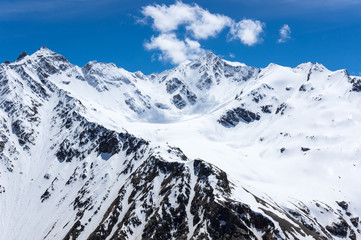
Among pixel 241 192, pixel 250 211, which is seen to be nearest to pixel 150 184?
pixel 241 192

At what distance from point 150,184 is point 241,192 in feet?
139

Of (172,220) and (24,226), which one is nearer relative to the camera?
(172,220)

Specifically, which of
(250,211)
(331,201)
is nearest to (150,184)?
(250,211)

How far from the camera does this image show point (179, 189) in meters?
128

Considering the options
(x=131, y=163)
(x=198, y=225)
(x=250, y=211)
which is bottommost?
(x=198, y=225)

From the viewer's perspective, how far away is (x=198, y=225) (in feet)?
349

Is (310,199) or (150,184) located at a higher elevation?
(310,199)

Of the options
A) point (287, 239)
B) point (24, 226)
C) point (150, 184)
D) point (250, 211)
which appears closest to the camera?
point (287, 239)

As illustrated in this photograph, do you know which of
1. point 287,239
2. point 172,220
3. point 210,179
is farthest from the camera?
point 210,179

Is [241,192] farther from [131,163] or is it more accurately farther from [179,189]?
[131,163]

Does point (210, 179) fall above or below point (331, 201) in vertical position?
below

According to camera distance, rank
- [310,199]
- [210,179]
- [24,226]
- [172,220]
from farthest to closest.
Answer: [24,226] < [310,199] < [210,179] < [172,220]

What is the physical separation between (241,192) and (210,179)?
12.7 metres

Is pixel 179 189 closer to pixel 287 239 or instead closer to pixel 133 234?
pixel 133 234
